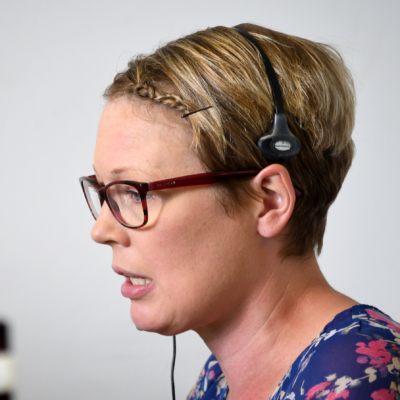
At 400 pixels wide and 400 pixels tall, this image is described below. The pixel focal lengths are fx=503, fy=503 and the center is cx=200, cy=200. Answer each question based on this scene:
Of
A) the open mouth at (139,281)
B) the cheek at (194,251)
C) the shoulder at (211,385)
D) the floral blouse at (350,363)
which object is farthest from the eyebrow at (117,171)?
the shoulder at (211,385)

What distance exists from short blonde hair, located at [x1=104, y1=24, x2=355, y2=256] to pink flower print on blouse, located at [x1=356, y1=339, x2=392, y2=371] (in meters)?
0.28

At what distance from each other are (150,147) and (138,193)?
97 mm

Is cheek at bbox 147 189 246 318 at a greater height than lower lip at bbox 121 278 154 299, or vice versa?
cheek at bbox 147 189 246 318

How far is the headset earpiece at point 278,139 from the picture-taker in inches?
38.4

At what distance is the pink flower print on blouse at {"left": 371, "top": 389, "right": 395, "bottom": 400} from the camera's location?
31.6 inches

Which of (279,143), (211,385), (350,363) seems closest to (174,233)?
(279,143)

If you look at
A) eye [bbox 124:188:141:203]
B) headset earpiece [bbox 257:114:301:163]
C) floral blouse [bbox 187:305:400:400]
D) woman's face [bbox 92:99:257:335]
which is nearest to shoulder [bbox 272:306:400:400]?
floral blouse [bbox 187:305:400:400]

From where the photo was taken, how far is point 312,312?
1050 mm

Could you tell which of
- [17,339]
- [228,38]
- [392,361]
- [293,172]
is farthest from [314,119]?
[17,339]

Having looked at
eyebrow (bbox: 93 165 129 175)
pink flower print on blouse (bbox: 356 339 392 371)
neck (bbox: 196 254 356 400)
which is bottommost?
neck (bbox: 196 254 356 400)

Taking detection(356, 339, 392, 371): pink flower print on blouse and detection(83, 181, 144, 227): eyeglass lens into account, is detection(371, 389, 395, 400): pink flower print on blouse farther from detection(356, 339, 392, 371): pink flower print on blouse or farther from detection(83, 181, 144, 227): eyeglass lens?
detection(83, 181, 144, 227): eyeglass lens

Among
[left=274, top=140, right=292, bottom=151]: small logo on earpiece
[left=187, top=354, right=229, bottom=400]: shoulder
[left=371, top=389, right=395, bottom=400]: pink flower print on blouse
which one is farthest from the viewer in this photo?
[left=187, top=354, right=229, bottom=400]: shoulder

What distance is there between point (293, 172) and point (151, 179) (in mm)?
297

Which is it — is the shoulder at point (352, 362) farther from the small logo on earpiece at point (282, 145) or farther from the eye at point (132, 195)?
the eye at point (132, 195)
